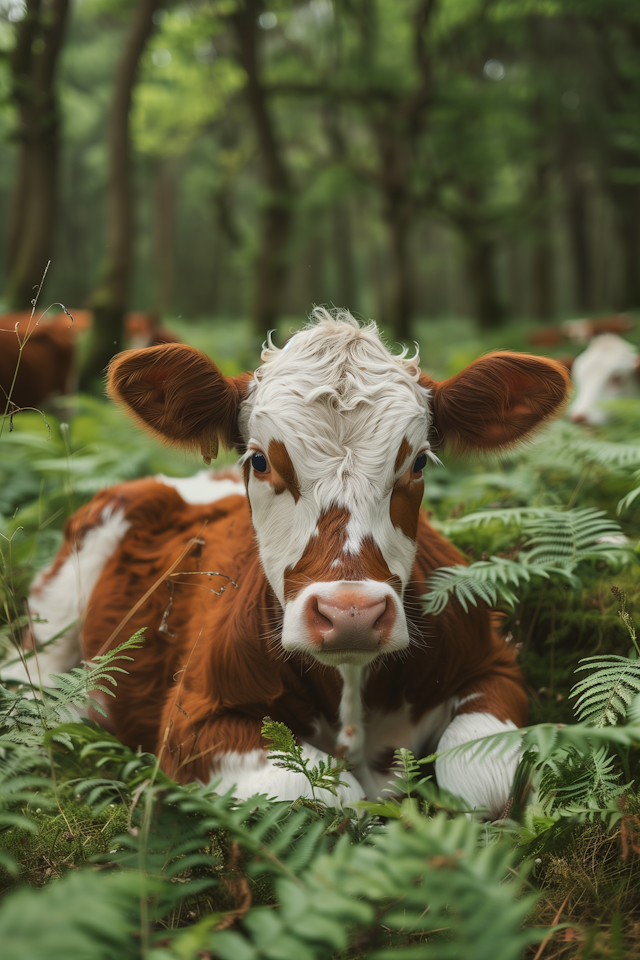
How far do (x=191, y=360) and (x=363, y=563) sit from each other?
109 cm

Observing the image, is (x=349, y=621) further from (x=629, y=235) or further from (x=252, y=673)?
(x=629, y=235)

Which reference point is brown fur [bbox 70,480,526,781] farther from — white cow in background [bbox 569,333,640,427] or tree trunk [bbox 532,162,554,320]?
tree trunk [bbox 532,162,554,320]

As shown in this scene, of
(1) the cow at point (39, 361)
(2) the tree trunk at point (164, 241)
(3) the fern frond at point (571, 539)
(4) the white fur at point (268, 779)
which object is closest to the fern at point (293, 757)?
(4) the white fur at point (268, 779)

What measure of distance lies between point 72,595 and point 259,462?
70.1 inches

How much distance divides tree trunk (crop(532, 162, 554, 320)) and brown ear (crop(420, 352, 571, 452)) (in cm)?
2219

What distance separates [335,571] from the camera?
2381 millimetres

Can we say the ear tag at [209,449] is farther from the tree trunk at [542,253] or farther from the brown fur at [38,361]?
the tree trunk at [542,253]

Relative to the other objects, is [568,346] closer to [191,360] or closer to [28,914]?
[191,360]

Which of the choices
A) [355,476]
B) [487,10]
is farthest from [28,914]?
[487,10]

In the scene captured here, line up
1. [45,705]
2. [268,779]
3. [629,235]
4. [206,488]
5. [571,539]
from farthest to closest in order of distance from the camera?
[629,235]
[206,488]
[571,539]
[268,779]
[45,705]

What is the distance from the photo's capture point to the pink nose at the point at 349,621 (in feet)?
7.25

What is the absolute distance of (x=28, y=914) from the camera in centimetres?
117

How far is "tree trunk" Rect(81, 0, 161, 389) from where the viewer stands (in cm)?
1005

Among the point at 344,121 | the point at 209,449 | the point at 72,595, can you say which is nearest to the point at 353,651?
the point at 209,449
